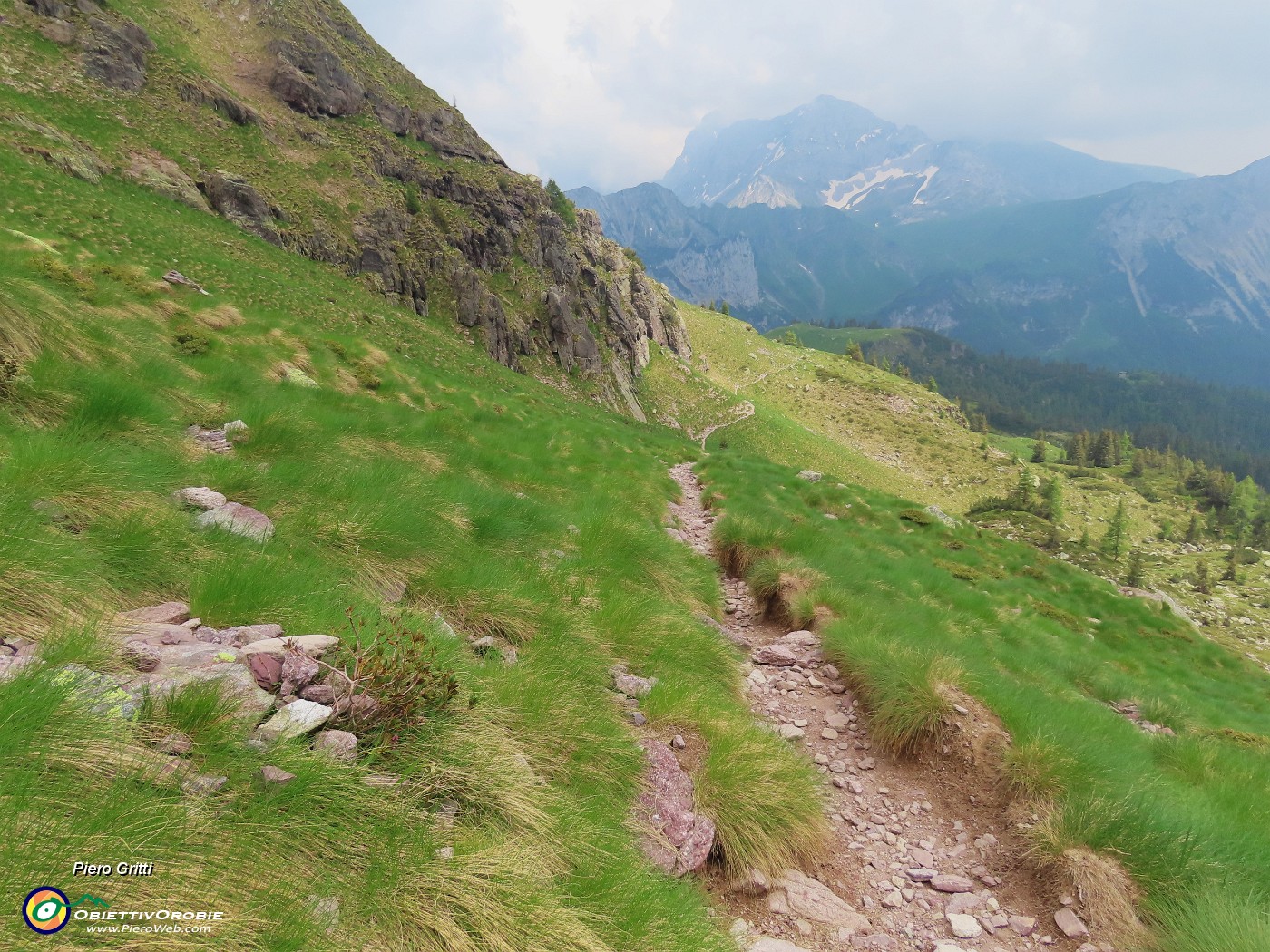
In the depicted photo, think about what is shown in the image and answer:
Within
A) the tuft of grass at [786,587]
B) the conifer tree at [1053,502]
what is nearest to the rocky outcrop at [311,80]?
the tuft of grass at [786,587]

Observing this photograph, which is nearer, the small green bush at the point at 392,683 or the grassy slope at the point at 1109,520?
the small green bush at the point at 392,683

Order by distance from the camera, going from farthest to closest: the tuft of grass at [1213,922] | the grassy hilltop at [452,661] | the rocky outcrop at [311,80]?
the rocky outcrop at [311,80] → the tuft of grass at [1213,922] → the grassy hilltop at [452,661]

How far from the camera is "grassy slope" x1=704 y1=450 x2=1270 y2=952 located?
406 cm

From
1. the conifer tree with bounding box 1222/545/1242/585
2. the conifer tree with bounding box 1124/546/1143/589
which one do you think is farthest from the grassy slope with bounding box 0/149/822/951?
the conifer tree with bounding box 1222/545/1242/585

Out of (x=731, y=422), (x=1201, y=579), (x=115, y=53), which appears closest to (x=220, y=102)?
(x=115, y=53)

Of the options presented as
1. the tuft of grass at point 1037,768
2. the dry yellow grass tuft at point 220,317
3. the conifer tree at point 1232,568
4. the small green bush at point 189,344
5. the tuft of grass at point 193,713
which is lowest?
the tuft of grass at point 1037,768

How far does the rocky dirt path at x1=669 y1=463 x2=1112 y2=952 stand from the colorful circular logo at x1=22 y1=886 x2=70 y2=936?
358 centimetres

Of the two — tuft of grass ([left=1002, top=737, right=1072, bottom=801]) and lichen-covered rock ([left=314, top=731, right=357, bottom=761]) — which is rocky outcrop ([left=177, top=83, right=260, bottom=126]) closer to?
lichen-covered rock ([left=314, top=731, right=357, bottom=761])

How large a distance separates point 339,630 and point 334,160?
56.1 m

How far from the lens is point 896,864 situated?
4727 mm

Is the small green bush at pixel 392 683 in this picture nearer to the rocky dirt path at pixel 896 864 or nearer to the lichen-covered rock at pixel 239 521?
the lichen-covered rock at pixel 239 521

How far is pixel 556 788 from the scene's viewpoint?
342 centimetres

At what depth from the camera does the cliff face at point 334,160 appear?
33.8 metres

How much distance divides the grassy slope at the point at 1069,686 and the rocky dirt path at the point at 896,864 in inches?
13.7
